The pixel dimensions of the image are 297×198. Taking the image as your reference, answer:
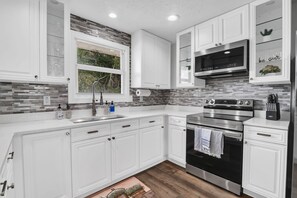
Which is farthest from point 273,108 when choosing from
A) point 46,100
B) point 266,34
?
point 46,100

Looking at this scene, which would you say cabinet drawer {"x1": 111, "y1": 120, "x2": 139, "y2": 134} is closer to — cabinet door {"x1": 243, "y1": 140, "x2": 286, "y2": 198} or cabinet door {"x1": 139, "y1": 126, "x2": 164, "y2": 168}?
cabinet door {"x1": 139, "y1": 126, "x2": 164, "y2": 168}

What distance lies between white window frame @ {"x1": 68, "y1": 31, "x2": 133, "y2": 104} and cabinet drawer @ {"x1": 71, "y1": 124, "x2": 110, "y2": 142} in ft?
2.11

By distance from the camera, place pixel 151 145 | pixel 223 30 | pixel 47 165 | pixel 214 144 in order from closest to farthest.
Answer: pixel 47 165, pixel 214 144, pixel 223 30, pixel 151 145

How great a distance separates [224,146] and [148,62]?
188 cm

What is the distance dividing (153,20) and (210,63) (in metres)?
1.14

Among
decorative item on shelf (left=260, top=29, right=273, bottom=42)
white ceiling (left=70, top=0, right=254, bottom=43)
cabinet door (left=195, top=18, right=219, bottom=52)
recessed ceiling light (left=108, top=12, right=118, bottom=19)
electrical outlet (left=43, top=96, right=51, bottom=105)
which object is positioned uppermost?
white ceiling (left=70, top=0, right=254, bottom=43)

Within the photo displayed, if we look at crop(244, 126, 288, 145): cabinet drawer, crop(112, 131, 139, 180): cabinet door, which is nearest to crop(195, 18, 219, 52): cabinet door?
crop(244, 126, 288, 145): cabinet drawer

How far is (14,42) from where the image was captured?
4.81 ft

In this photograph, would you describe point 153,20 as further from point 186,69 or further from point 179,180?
point 179,180

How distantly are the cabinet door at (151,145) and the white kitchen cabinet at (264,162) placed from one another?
1.28m

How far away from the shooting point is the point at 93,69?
8.00 ft

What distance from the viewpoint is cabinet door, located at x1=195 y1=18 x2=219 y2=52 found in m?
2.26

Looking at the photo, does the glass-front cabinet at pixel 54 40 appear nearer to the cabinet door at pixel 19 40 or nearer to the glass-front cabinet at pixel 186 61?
the cabinet door at pixel 19 40

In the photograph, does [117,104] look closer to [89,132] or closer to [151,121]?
[151,121]
